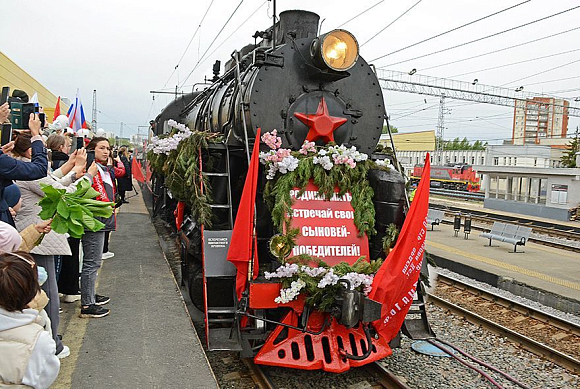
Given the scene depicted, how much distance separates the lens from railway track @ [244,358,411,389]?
14.8 ft

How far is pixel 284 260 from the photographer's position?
4418 mm

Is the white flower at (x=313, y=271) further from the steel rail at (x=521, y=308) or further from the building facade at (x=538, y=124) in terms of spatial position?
the building facade at (x=538, y=124)

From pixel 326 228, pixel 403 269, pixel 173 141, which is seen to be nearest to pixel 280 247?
pixel 326 228

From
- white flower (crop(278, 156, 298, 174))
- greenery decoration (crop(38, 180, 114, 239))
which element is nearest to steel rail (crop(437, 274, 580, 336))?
white flower (crop(278, 156, 298, 174))

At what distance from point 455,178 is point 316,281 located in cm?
3831

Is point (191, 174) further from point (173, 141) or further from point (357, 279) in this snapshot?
point (357, 279)

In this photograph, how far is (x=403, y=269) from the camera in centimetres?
427

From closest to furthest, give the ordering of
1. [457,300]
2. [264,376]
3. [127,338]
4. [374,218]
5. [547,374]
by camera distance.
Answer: [127,338] < [264,376] < [374,218] < [547,374] < [457,300]

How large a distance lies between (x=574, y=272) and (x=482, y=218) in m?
8.70

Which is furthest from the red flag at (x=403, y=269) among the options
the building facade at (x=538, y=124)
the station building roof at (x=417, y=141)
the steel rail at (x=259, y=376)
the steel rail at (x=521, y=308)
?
the building facade at (x=538, y=124)

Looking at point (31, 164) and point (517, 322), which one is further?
point (517, 322)

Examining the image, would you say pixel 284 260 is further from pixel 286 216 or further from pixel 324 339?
pixel 324 339

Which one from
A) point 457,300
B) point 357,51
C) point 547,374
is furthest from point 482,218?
point 357,51

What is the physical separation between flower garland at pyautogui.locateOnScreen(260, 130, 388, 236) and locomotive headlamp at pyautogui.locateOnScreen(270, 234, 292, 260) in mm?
192
